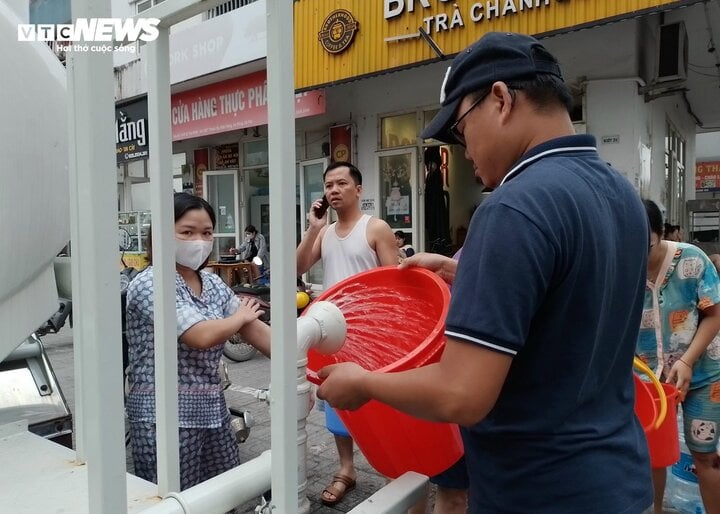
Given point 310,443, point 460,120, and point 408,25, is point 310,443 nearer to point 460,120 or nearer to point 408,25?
point 460,120

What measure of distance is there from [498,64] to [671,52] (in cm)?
598

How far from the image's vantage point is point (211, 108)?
9.11 m

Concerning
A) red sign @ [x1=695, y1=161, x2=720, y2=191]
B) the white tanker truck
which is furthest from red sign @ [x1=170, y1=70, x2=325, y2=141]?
red sign @ [x1=695, y1=161, x2=720, y2=191]

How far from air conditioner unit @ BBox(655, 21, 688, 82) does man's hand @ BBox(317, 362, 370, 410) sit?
6.11 metres

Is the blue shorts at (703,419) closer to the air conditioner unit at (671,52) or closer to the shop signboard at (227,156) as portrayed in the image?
the air conditioner unit at (671,52)

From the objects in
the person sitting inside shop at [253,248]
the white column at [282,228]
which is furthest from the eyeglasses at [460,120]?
the person sitting inside shop at [253,248]

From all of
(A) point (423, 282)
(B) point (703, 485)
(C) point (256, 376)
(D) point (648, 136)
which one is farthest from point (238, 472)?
(D) point (648, 136)

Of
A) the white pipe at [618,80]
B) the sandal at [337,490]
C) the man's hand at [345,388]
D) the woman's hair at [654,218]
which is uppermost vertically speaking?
the white pipe at [618,80]

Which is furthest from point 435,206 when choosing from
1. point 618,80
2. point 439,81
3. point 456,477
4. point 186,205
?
point 456,477

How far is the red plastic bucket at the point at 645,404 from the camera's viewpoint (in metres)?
1.54

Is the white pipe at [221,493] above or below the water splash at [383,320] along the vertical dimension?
below

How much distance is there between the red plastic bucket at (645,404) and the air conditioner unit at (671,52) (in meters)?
5.36

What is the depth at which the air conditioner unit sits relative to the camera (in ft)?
18.8

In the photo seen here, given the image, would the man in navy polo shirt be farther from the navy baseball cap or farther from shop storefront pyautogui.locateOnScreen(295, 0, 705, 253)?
shop storefront pyautogui.locateOnScreen(295, 0, 705, 253)
